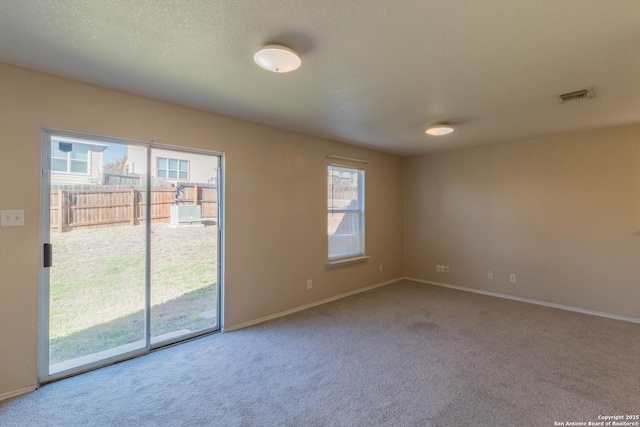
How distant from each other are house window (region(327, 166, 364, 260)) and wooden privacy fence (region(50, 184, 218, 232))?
202cm

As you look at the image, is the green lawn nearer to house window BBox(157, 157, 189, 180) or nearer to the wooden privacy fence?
the wooden privacy fence

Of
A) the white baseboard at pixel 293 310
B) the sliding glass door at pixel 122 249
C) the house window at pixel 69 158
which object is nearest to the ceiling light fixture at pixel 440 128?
the sliding glass door at pixel 122 249

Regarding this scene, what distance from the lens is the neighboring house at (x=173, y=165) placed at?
2916 mm

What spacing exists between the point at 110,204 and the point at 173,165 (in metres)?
0.69

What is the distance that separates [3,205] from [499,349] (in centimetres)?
439

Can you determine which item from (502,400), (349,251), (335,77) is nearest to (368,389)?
(502,400)

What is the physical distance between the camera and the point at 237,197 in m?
3.57


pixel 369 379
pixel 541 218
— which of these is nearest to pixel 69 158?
pixel 369 379

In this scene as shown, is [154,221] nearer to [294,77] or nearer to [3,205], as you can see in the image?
[3,205]

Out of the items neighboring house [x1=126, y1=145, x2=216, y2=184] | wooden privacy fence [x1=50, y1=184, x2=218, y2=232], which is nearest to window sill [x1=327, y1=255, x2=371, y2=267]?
wooden privacy fence [x1=50, y1=184, x2=218, y2=232]

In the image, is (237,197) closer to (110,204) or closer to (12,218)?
(110,204)

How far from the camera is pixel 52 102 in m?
2.43

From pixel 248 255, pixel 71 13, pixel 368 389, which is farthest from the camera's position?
pixel 248 255

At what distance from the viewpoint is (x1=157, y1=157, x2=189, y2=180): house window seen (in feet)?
10.1
